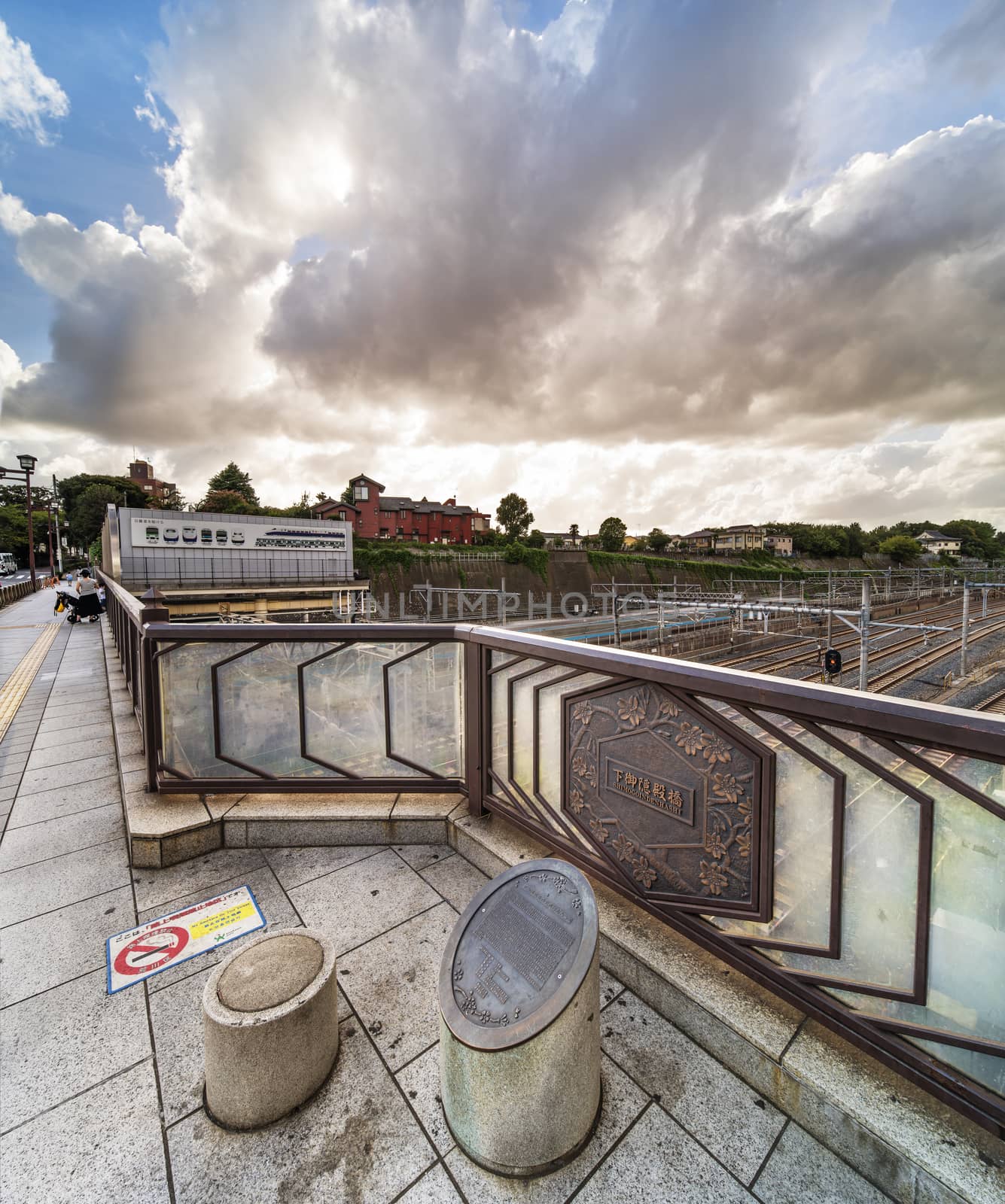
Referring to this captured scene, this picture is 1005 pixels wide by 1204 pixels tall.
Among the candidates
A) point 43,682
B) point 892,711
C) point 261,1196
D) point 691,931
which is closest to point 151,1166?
point 261,1196

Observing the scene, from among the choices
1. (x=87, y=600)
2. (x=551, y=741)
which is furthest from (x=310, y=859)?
(x=87, y=600)

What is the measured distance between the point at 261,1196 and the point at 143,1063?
69cm

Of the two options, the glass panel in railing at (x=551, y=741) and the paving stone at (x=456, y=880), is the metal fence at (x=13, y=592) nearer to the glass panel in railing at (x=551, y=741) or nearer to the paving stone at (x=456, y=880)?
the paving stone at (x=456, y=880)

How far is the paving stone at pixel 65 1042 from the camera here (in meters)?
1.53

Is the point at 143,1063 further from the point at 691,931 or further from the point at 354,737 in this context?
the point at 691,931

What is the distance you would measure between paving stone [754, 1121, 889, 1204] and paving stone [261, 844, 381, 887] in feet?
6.94

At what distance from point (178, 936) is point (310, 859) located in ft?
2.25

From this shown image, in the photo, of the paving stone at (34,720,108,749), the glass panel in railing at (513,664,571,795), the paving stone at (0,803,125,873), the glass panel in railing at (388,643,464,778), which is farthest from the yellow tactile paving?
the glass panel in railing at (513,664,571,795)

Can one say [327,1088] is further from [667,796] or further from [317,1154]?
[667,796]

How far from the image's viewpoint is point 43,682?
6930mm

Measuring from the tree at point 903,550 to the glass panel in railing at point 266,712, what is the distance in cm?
10335

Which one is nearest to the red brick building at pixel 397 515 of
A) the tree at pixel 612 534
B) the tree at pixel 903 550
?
the tree at pixel 612 534

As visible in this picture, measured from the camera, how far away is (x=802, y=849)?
5.08ft

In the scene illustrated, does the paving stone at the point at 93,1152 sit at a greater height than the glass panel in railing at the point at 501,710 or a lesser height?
lesser
